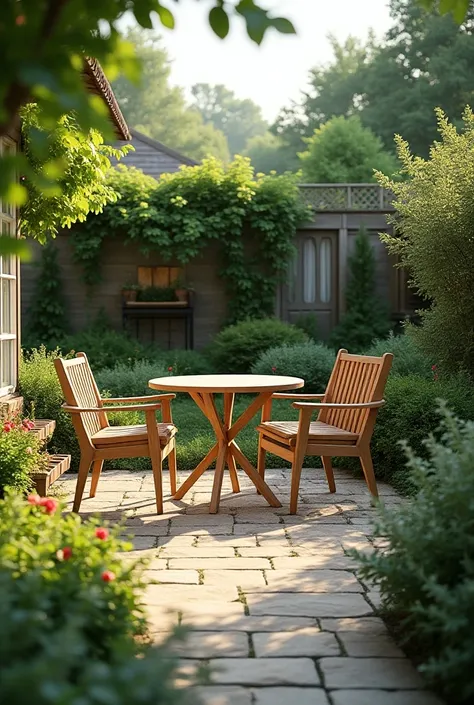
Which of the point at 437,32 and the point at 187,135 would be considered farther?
the point at 187,135

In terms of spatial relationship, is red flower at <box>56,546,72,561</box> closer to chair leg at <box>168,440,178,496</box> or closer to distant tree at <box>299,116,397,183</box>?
chair leg at <box>168,440,178,496</box>

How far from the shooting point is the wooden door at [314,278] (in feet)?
47.7

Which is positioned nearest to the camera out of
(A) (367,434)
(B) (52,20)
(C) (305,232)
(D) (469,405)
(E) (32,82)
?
(E) (32,82)

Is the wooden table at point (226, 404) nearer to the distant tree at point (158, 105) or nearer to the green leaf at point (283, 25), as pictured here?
the green leaf at point (283, 25)

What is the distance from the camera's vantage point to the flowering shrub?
4820 mm

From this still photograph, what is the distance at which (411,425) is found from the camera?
6648 millimetres

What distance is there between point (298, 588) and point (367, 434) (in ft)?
6.75

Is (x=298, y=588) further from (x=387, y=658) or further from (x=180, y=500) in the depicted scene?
(x=180, y=500)

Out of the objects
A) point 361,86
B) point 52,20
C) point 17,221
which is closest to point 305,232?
point 17,221

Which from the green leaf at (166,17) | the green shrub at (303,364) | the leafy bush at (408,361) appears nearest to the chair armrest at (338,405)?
the leafy bush at (408,361)

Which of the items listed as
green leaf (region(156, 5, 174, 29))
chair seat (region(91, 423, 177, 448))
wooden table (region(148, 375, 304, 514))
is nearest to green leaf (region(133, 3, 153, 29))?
green leaf (region(156, 5, 174, 29))

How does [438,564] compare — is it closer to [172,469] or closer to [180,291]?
[172,469]

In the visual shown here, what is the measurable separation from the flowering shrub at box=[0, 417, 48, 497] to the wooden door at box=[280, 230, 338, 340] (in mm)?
9534

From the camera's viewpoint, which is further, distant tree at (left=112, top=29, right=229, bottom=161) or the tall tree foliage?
distant tree at (left=112, top=29, right=229, bottom=161)
